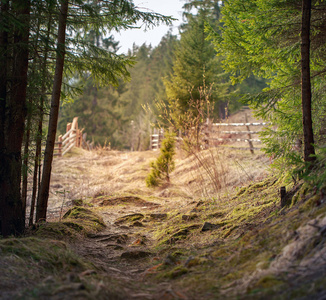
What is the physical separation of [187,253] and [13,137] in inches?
123

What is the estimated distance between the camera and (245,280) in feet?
8.10

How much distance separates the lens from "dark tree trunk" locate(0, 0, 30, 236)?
4664mm

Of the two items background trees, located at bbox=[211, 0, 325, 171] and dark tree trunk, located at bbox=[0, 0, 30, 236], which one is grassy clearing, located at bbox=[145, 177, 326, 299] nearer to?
background trees, located at bbox=[211, 0, 325, 171]

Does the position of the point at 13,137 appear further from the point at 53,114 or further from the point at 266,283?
the point at 266,283

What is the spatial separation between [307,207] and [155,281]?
1755 mm

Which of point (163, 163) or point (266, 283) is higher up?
point (163, 163)

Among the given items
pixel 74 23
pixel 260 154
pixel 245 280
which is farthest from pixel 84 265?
pixel 260 154

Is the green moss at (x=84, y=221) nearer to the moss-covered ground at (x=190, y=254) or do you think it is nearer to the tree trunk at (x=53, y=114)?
the moss-covered ground at (x=190, y=254)

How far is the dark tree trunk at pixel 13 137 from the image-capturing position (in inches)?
184

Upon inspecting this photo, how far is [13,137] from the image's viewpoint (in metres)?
4.72

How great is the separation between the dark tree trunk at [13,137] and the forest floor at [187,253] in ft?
1.46

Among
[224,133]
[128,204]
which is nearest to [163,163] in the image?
[128,204]

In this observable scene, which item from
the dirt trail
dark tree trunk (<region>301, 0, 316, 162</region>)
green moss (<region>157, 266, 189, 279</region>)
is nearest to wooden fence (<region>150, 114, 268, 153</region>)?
the dirt trail

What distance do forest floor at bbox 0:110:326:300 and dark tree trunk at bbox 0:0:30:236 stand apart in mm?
446
